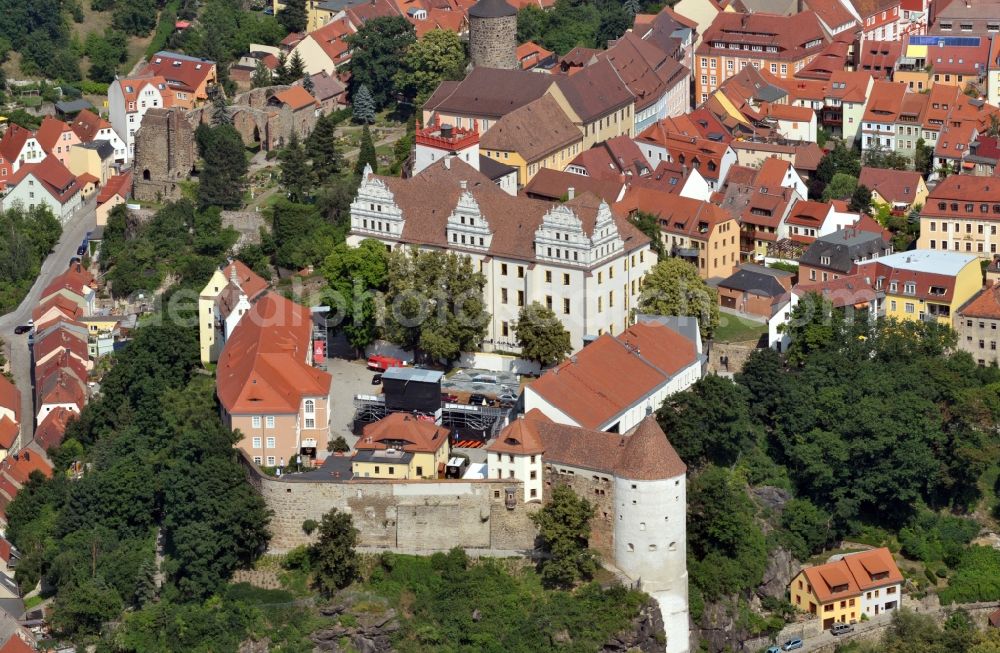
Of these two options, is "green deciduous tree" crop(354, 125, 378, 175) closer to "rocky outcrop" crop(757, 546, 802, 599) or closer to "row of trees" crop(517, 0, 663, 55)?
"row of trees" crop(517, 0, 663, 55)

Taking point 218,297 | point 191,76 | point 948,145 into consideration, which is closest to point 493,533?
point 218,297

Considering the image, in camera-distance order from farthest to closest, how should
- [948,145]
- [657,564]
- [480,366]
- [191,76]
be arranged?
1. [191,76]
2. [948,145]
3. [480,366]
4. [657,564]

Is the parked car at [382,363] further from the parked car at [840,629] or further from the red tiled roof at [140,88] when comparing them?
the red tiled roof at [140,88]

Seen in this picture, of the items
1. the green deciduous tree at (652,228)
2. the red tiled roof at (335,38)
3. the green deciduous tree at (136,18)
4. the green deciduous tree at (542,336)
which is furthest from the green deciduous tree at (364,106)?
the green deciduous tree at (542,336)

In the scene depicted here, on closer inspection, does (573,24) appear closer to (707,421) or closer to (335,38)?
(335,38)

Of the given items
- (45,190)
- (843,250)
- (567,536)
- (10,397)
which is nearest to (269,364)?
(567,536)

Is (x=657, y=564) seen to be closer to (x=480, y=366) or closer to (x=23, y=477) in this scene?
(x=480, y=366)

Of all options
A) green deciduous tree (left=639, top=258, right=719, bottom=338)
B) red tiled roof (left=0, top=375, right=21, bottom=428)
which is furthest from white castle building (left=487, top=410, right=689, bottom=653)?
red tiled roof (left=0, top=375, right=21, bottom=428)

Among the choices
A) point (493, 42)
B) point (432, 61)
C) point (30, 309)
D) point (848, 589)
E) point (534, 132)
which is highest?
point (493, 42)
